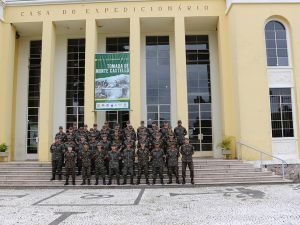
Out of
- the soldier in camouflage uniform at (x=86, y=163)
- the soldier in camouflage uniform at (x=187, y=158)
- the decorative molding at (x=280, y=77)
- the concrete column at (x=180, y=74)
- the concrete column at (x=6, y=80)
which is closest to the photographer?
the soldier in camouflage uniform at (x=187, y=158)

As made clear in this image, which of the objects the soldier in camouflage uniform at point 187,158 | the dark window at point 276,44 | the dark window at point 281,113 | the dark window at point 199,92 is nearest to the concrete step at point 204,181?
the soldier in camouflage uniform at point 187,158

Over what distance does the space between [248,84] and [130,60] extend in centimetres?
577

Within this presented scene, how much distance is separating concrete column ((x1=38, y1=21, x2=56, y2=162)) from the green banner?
2397 millimetres

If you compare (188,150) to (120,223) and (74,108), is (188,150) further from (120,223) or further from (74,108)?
(74,108)

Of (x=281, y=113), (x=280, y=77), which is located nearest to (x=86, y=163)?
(x=281, y=113)

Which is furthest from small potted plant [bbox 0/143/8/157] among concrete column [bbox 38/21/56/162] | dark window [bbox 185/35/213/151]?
dark window [bbox 185/35/213/151]

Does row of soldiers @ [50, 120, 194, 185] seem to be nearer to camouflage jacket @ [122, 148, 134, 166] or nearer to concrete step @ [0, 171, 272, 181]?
camouflage jacket @ [122, 148, 134, 166]

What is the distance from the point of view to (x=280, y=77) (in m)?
14.8

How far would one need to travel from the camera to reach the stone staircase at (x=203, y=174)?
1163 cm

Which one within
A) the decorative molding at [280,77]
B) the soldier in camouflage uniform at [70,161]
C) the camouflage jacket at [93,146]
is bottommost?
the soldier in camouflage uniform at [70,161]

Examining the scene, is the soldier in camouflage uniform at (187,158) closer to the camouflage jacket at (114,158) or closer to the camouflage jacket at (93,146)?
the camouflage jacket at (114,158)

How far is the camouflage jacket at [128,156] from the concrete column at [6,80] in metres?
Answer: 7.56

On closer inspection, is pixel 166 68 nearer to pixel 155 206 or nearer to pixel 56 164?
pixel 56 164

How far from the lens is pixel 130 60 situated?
612 inches
